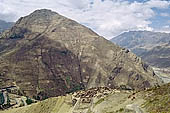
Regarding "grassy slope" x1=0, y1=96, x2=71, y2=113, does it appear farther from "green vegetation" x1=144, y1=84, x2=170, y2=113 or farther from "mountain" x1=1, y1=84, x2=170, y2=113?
"green vegetation" x1=144, y1=84, x2=170, y2=113

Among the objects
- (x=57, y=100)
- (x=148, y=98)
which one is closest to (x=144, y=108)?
(x=148, y=98)

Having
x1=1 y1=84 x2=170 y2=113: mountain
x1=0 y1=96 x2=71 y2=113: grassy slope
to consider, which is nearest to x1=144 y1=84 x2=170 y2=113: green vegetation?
x1=1 y1=84 x2=170 y2=113: mountain

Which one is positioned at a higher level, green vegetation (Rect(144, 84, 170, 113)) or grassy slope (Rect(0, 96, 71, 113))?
green vegetation (Rect(144, 84, 170, 113))

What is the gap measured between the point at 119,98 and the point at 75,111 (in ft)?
75.1

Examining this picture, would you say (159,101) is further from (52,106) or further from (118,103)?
(52,106)

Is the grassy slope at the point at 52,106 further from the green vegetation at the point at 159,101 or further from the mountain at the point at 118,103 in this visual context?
the green vegetation at the point at 159,101

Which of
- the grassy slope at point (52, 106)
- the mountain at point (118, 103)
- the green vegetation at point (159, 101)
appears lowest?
the grassy slope at point (52, 106)

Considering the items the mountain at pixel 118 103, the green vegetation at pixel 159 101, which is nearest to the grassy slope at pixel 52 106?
the mountain at pixel 118 103

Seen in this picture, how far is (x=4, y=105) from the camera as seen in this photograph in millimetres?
194500

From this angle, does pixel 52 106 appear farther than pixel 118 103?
Yes

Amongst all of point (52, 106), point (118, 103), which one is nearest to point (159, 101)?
point (118, 103)

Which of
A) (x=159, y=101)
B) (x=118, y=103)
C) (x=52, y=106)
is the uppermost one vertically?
(x=159, y=101)

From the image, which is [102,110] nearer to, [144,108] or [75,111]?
[144,108]

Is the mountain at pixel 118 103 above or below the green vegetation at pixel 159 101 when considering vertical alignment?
below
